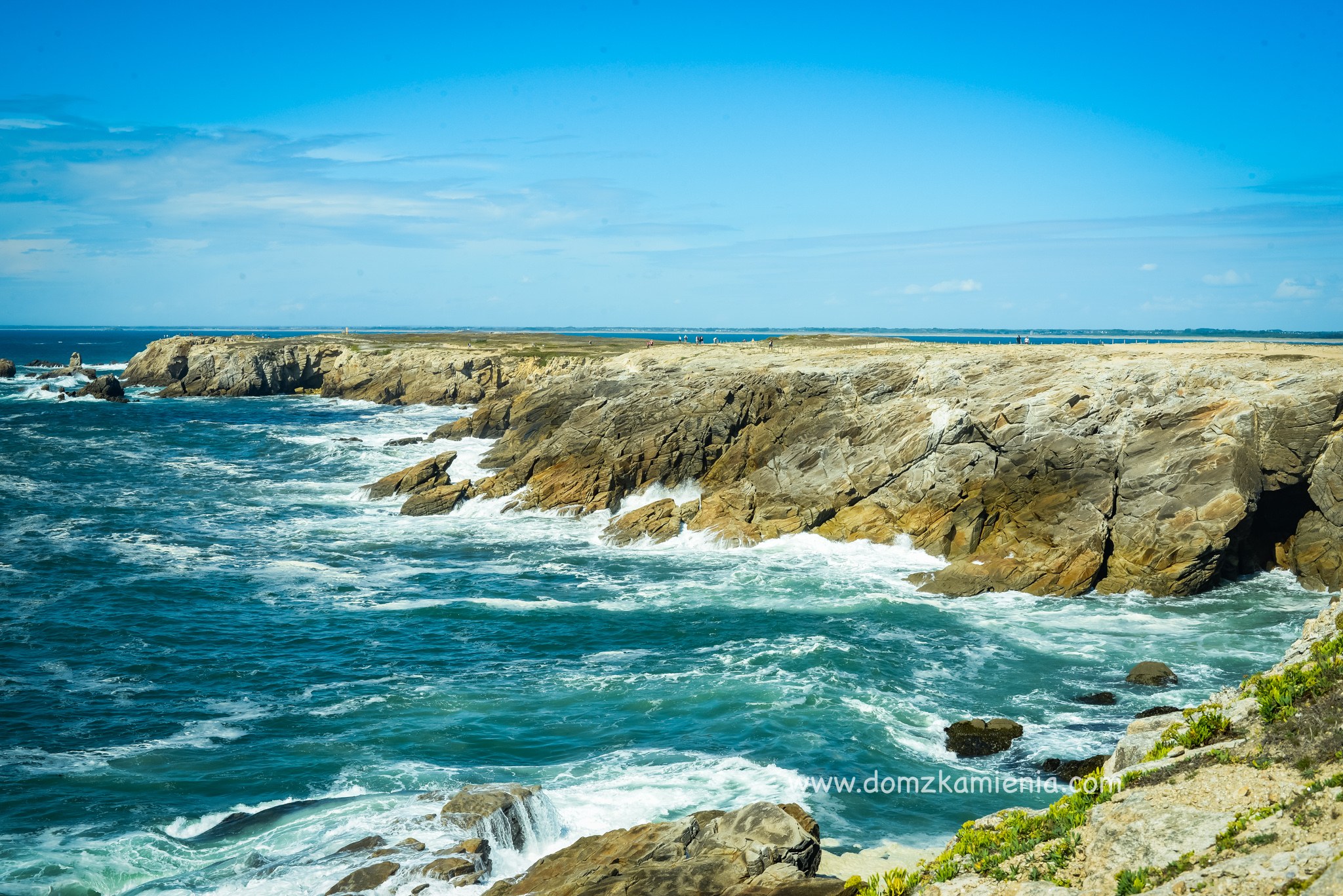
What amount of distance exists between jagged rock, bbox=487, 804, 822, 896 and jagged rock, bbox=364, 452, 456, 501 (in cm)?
3576

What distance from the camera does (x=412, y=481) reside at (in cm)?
4866

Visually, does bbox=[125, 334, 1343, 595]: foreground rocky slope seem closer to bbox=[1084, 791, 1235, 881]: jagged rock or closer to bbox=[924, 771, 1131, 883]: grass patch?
bbox=[924, 771, 1131, 883]: grass patch

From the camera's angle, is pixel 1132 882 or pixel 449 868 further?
pixel 449 868

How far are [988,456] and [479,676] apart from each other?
22855 mm

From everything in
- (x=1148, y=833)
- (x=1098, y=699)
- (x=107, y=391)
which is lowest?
(x=1098, y=699)

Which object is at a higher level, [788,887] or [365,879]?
[788,887]

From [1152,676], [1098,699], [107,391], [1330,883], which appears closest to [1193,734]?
[1330,883]

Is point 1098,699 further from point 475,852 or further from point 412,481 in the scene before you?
point 412,481

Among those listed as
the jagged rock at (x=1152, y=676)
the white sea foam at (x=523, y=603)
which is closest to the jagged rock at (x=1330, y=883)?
the jagged rock at (x=1152, y=676)

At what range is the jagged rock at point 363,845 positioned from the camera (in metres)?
15.6

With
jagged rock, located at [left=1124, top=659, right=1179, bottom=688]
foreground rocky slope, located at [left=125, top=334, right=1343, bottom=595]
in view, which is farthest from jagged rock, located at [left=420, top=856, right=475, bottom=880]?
foreground rocky slope, located at [left=125, top=334, right=1343, bottom=595]

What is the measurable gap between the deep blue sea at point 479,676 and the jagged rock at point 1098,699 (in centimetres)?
26

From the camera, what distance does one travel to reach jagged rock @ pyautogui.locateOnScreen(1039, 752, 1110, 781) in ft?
61.1

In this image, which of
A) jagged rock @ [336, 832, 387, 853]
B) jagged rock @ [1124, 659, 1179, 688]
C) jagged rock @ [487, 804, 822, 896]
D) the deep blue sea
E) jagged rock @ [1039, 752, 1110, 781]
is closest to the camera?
jagged rock @ [487, 804, 822, 896]
